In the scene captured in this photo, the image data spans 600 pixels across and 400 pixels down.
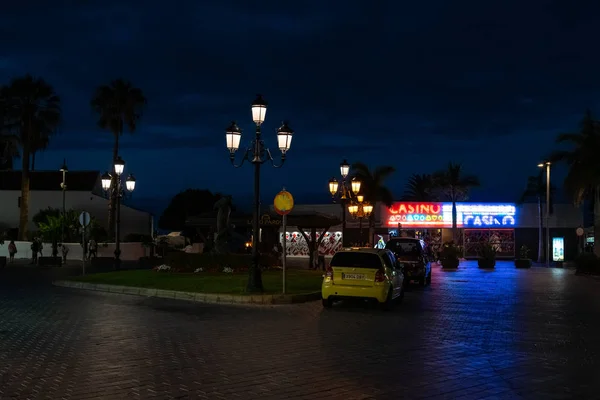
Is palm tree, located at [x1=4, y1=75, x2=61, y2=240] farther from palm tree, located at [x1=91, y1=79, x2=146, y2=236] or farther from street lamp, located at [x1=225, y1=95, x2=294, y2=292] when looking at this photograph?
street lamp, located at [x1=225, y1=95, x2=294, y2=292]

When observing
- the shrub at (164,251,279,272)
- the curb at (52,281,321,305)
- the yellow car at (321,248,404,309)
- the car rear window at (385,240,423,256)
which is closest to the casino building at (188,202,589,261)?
the shrub at (164,251,279,272)

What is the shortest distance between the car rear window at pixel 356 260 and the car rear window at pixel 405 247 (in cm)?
908

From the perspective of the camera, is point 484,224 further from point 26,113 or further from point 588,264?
point 26,113

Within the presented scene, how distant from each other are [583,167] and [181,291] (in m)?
26.1

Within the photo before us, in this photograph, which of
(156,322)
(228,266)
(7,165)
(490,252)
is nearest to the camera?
(156,322)

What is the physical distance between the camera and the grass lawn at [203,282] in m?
20.1

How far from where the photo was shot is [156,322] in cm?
1337

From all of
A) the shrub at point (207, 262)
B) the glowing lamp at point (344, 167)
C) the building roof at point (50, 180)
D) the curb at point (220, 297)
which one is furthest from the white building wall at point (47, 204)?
the curb at point (220, 297)

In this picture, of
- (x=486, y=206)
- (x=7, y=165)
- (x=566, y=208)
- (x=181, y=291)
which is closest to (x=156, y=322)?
(x=181, y=291)

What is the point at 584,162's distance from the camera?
36656mm

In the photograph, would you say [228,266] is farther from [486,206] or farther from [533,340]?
[486,206]

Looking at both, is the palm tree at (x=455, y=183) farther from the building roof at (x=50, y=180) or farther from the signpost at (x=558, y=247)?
the building roof at (x=50, y=180)

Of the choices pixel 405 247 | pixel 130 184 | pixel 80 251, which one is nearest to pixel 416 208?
pixel 80 251

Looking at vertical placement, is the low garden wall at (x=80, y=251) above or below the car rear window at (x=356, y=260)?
below
